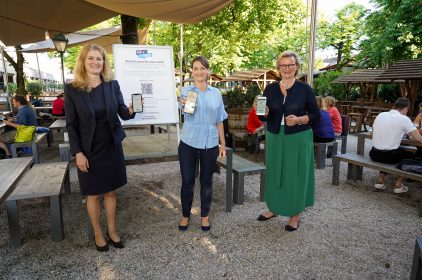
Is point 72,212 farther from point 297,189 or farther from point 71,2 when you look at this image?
point 71,2

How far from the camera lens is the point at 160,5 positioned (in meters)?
4.93

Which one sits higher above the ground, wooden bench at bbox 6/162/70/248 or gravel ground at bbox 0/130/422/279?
wooden bench at bbox 6/162/70/248

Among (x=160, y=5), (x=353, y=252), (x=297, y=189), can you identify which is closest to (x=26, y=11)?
(x=160, y=5)

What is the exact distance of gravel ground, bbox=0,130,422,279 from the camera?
2699 millimetres

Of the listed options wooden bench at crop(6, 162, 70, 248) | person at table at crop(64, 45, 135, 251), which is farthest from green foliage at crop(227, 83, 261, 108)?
person at table at crop(64, 45, 135, 251)

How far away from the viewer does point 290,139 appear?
3.20 meters

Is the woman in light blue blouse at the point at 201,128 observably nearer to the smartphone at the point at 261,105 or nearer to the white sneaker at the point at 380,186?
the smartphone at the point at 261,105

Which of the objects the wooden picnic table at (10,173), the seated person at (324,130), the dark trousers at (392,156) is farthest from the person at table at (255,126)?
the wooden picnic table at (10,173)

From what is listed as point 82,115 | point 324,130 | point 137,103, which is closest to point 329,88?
point 324,130

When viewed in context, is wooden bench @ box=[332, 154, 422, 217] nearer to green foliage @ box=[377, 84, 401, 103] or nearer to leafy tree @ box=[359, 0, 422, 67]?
leafy tree @ box=[359, 0, 422, 67]

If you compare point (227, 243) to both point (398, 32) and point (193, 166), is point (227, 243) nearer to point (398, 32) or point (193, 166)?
point (193, 166)

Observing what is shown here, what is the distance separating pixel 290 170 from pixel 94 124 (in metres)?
1.96

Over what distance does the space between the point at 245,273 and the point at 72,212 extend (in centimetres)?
238

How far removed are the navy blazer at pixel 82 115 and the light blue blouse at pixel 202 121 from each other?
0.71 meters
